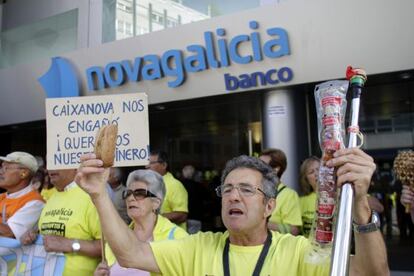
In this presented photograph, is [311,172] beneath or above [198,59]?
beneath

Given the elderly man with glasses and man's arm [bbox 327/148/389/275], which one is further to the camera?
the elderly man with glasses

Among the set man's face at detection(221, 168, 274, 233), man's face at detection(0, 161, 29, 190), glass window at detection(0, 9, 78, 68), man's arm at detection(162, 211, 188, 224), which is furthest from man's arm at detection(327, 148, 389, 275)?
glass window at detection(0, 9, 78, 68)

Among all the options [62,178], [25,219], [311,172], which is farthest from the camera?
[311,172]

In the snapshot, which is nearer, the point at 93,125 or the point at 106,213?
the point at 106,213

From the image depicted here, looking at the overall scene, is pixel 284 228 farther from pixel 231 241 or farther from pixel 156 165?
pixel 156 165

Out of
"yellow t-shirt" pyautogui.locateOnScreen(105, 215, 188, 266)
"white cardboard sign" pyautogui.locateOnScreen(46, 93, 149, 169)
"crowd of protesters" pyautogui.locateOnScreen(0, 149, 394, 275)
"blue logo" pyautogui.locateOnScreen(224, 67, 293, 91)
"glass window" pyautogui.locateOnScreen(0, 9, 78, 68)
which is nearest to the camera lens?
"crowd of protesters" pyautogui.locateOnScreen(0, 149, 394, 275)

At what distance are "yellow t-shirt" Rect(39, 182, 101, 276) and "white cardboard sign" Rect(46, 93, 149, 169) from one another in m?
0.82

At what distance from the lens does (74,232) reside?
308 cm

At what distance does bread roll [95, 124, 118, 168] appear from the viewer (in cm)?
187

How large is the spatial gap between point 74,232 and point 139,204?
568 mm

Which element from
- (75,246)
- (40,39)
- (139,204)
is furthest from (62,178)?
(40,39)

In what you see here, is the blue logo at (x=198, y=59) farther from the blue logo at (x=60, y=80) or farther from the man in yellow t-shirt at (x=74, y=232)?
the man in yellow t-shirt at (x=74, y=232)

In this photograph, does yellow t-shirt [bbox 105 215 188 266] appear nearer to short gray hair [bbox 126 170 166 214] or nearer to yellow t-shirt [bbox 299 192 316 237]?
short gray hair [bbox 126 170 166 214]

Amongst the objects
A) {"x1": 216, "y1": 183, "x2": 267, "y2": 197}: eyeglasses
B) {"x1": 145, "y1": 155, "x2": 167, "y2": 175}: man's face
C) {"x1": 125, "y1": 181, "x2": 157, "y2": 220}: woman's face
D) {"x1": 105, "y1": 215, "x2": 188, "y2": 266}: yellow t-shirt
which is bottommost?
{"x1": 105, "y1": 215, "x2": 188, "y2": 266}: yellow t-shirt
